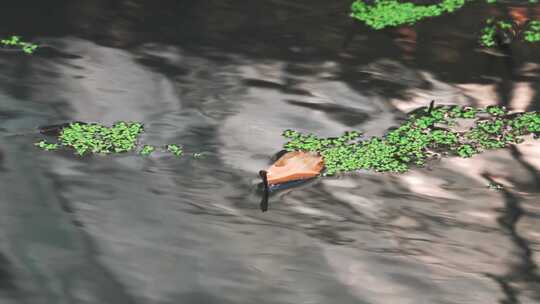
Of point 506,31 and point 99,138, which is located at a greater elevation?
point 506,31

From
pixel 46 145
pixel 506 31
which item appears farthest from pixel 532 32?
pixel 46 145

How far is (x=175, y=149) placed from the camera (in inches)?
85.2

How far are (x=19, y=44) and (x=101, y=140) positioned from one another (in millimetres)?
727

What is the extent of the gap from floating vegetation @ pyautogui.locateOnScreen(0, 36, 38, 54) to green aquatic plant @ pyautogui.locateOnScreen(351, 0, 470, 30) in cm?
113

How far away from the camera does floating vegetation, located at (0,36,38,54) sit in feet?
8.89

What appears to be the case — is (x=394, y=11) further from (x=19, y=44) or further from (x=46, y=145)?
(x=46, y=145)

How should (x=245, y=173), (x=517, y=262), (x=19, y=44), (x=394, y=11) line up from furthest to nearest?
1. (x=394, y=11)
2. (x=19, y=44)
3. (x=245, y=173)
4. (x=517, y=262)

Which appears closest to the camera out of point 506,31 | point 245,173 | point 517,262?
point 517,262

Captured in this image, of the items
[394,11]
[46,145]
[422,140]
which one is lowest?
[46,145]

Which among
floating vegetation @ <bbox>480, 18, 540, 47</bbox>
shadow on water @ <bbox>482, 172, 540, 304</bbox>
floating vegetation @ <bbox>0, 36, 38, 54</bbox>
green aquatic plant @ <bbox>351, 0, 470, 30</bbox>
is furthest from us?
green aquatic plant @ <bbox>351, 0, 470, 30</bbox>

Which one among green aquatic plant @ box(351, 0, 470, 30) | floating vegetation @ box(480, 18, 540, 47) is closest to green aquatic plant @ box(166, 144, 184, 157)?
green aquatic plant @ box(351, 0, 470, 30)

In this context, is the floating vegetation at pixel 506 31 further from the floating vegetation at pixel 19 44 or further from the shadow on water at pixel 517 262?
the floating vegetation at pixel 19 44

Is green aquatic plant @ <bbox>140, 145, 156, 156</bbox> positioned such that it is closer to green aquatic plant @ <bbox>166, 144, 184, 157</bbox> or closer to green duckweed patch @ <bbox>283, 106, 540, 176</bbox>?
green aquatic plant @ <bbox>166, 144, 184, 157</bbox>

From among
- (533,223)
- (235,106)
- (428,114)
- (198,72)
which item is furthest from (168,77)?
(533,223)
